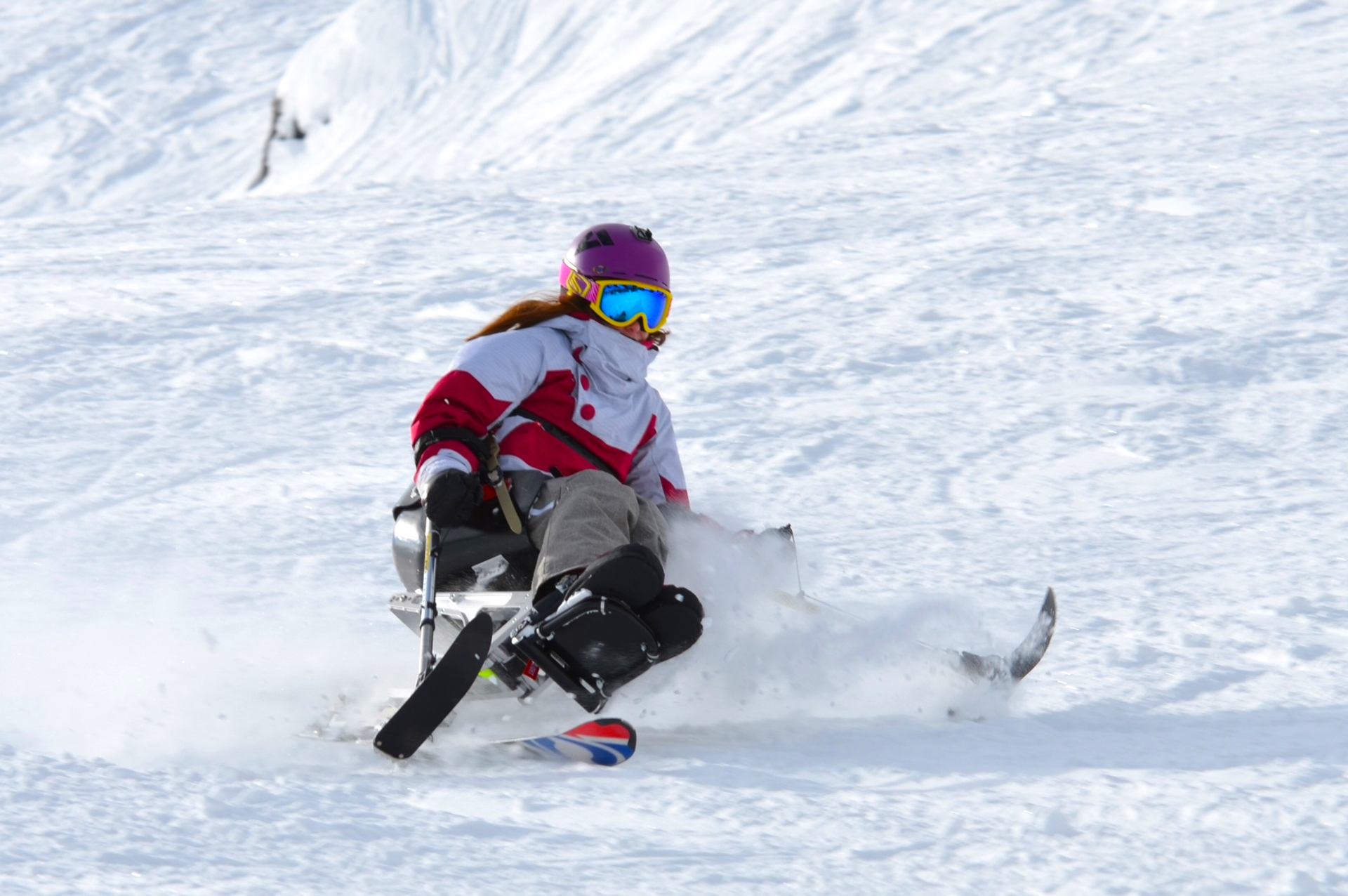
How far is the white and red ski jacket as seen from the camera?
11.9ft

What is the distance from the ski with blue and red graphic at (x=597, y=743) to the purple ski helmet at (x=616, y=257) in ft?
4.16

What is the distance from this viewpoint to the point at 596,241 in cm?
389

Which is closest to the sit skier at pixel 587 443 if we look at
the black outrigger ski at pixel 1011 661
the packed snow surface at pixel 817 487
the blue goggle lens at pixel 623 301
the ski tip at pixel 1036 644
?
the blue goggle lens at pixel 623 301

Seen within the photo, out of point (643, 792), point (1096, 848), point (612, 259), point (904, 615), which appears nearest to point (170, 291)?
point (612, 259)

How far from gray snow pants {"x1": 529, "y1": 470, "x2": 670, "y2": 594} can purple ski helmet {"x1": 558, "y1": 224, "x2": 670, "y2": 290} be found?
1.85ft

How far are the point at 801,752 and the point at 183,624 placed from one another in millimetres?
2211

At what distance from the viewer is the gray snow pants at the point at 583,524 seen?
3.41 metres

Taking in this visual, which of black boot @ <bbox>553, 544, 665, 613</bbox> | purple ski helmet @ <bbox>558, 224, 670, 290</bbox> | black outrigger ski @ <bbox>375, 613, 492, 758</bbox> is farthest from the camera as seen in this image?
purple ski helmet @ <bbox>558, 224, 670, 290</bbox>

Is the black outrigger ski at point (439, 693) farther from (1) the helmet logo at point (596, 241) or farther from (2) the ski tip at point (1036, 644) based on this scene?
(2) the ski tip at point (1036, 644)

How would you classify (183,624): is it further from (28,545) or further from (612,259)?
(612,259)

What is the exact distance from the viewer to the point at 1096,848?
99.2 inches

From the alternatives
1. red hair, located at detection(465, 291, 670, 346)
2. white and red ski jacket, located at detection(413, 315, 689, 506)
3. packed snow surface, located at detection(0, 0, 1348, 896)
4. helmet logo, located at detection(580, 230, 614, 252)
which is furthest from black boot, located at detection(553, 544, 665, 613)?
helmet logo, located at detection(580, 230, 614, 252)

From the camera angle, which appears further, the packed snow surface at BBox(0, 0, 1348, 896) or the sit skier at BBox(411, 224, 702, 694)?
the sit skier at BBox(411, 224, 702, 694)

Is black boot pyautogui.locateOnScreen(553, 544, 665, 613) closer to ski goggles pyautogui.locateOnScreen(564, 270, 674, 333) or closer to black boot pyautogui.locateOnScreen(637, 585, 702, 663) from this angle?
black boot pyautogui.locateOnScreen(637, 585, 702, 663)
